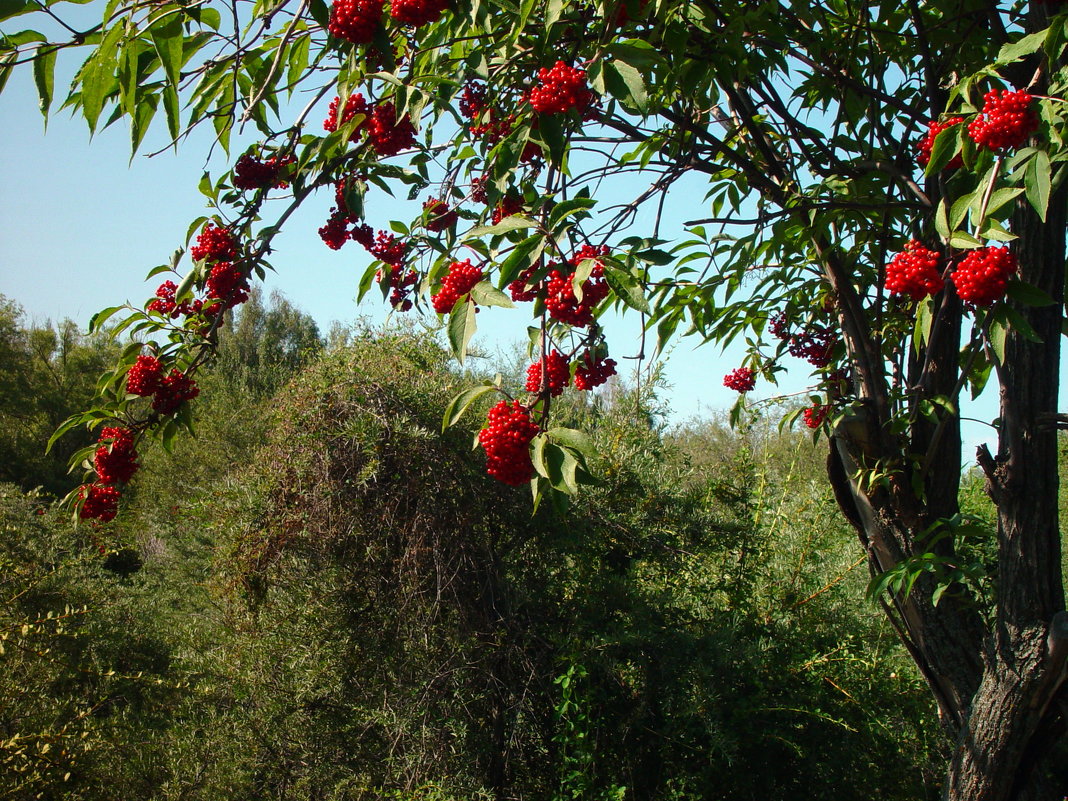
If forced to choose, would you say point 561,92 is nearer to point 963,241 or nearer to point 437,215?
point 437,215

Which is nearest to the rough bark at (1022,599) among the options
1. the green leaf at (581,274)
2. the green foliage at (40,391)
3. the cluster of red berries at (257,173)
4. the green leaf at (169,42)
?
the green leaf at (581,274)

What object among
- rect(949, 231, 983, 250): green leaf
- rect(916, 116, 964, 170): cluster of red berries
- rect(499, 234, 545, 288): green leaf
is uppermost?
rect(916, 116, 964, 170): cluster of red berries

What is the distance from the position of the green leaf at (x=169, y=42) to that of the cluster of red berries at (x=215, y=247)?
0.43 meters

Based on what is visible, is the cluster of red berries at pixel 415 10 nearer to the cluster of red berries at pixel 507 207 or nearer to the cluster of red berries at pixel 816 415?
the cluster of red berries at pixel 507 207

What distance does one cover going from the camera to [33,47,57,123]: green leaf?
1151mm

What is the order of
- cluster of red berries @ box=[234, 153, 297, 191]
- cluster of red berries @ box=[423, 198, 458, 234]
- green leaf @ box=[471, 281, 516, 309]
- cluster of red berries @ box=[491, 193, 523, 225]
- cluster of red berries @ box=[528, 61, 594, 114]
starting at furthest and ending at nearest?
cluster of red berries @ box=[234, 153, 297, 191], cluster of red berries @ box=[423, 198, 458, 234], cluster of red berries @ box=[491, 193, 523, 225], cluster of red berries @ box=[528, 61, 594, 114], green leaf @ box=[471, 281, 516, 309]

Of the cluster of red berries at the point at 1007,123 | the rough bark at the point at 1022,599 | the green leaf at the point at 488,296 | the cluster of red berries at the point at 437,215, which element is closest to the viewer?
the green leaf at the point at 488,296

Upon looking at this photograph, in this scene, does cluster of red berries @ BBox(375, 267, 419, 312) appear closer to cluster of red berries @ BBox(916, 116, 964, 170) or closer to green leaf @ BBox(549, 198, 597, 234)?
green leaf @ BBox(549, 198, 597, 234)

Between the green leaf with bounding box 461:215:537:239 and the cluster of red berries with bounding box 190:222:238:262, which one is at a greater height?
the cluster of red berries with bounding box 190:222:238:262

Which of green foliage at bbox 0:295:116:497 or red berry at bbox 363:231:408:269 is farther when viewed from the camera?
green foliage at bbox 0:295:116:497

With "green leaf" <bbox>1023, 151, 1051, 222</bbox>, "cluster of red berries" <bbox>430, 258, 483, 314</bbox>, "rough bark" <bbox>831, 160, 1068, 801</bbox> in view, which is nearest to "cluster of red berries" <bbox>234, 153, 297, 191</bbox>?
"cluster of red berries" <bbox>430, 258, 483, 314</bbox>

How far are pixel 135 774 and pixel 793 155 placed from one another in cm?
318

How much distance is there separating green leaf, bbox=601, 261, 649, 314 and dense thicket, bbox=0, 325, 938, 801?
5.25 feet

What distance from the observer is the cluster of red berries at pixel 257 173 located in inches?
64.5
